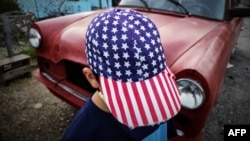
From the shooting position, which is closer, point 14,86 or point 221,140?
point 221,140

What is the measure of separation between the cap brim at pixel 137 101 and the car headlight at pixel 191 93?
719 millimetres

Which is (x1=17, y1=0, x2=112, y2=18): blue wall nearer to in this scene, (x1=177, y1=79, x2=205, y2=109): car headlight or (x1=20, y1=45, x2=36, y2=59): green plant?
(x1=20, y1=45, x2=36, y2=59): green plant

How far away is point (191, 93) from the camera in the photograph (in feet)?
5.67

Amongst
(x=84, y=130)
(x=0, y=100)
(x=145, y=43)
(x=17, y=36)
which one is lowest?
(x=0, y=100)

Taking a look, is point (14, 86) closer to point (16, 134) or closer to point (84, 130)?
point (16, 134)

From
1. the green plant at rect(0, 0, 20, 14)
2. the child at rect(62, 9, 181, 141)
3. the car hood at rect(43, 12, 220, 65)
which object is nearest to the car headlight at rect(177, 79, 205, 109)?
the car hood at rect(43, 12, 220, 65)

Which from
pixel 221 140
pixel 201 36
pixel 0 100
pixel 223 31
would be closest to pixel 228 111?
pixel 221 140

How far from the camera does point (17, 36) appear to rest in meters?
5.78

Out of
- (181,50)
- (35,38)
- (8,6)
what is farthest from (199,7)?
(8,6)

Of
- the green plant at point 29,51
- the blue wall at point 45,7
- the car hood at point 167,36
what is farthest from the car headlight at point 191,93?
the blue wall at point 45,7

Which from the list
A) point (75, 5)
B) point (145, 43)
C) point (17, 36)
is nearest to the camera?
point (145, 43)

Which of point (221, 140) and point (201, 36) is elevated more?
point (201, 36)

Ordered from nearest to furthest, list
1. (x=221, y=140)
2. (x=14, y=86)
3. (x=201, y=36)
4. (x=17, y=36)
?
(x=201, y=36) < (x=221, y=140) < (x=14, y=86) < (x=17, y=36)

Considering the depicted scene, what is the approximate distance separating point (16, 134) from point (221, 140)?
2.28 meters
